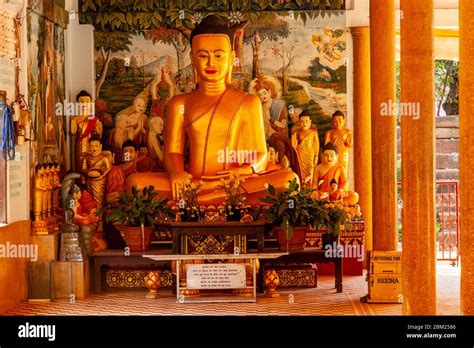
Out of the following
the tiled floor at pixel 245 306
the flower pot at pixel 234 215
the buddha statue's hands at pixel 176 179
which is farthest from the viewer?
the buddha statue's hands at pixel 176 179

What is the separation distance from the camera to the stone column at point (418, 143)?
10039mm

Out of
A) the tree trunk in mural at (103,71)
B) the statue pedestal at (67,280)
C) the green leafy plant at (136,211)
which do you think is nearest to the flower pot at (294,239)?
the green leafy plant at (136,211)

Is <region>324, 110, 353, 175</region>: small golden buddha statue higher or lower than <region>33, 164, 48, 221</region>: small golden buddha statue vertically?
higher

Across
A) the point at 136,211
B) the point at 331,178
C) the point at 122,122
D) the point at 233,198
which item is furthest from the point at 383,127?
the point at 122,122

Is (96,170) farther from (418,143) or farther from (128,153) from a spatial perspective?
(418,143)

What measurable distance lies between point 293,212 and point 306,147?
311 cm

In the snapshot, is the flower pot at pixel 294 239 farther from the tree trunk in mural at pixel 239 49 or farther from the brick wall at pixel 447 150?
the brick wall at pixel 447 150

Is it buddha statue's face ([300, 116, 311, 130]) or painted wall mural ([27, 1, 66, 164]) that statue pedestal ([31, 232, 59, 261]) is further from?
buddha statue's face ([300, 116, 311, 130])

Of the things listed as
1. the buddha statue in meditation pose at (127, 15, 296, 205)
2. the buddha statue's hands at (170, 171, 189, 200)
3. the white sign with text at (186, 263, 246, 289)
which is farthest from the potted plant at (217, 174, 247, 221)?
the white sign with text at (186, 263, 246, 289)

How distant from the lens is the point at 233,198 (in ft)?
45.5

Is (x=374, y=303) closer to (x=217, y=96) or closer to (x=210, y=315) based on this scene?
(x=210, y=315)

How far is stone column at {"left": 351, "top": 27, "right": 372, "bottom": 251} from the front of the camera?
636 inches

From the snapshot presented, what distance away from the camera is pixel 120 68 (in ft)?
53.9

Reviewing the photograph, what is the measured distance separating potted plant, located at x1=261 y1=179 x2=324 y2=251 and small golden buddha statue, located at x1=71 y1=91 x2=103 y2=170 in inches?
136
